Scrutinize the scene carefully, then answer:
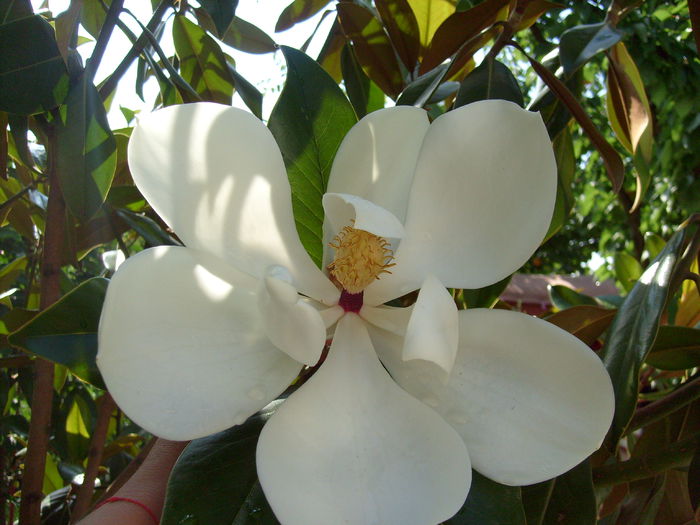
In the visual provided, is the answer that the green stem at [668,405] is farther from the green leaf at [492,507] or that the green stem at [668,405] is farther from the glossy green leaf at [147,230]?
the glossy green leaf at [147,230]

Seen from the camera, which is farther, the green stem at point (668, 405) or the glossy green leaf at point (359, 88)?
the glossy green leaf at point (359, 88)

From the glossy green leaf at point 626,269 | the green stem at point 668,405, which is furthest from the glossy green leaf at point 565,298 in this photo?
the green stem at point 668,405

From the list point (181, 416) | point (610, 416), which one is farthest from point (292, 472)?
point (610, 416)

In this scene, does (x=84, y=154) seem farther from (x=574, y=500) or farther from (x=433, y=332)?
(x=574, y=500)

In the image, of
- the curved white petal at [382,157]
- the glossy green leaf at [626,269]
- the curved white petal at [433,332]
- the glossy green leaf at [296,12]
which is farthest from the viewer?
the glossy green leaf at [626,269]

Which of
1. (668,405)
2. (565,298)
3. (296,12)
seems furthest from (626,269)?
(296,12)

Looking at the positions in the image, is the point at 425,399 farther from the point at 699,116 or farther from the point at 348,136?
the point at 699,116

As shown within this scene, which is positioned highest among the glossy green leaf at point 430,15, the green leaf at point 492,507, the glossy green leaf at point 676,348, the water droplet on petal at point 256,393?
the glossy green leaf at point 430,15
